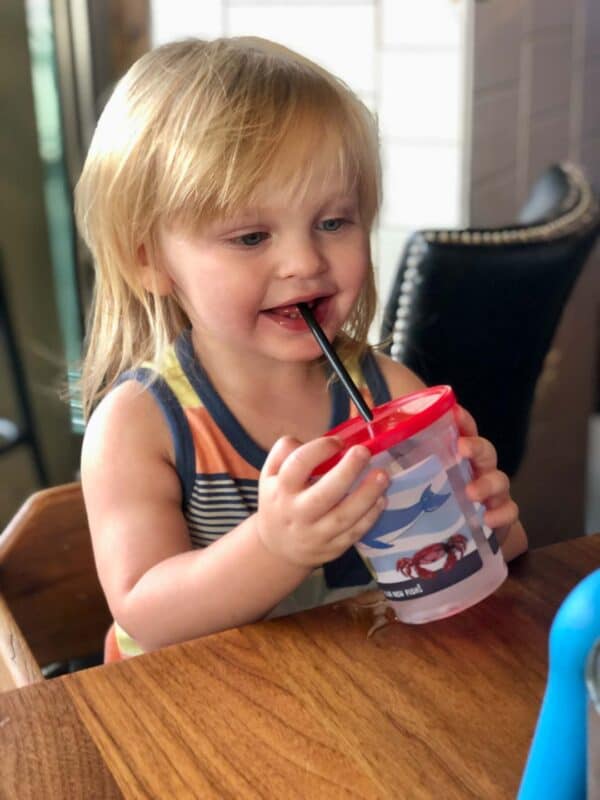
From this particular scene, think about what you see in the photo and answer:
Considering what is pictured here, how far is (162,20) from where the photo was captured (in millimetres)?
2387

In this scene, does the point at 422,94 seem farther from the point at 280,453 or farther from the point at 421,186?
the point at 280,453

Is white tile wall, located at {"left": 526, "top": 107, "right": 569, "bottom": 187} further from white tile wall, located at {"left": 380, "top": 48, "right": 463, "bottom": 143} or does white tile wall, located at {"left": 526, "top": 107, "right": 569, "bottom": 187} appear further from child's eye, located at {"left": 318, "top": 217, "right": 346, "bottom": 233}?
child's eye, located at {"left": 318, "top": 217, "right": 346, "bottom": 233}

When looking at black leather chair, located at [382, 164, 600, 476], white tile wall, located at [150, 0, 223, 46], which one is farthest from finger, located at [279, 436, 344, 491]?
white tile wall, located at [150, 0, 223, 46]

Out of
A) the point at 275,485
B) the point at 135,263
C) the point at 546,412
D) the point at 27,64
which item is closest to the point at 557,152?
the point at 546,412

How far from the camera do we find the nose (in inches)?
35.9

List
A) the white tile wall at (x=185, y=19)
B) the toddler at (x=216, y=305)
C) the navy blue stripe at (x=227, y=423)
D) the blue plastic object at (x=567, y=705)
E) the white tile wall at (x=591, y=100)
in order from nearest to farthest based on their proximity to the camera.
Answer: the blue plastic object at (x=567, y=705) → the toddler at (x=216, y=305) → the navy blue stripe at (x=227, y=423) → the white tile wall at (x=185, y=19) → the white tile wall at (x=591, y=100)

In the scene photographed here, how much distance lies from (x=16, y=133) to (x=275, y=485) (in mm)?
2095

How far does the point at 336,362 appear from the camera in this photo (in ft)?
2.77

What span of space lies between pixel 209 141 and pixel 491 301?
774 mm

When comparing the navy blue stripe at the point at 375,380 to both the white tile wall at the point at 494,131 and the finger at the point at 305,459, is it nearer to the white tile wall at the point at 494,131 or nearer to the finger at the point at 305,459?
the finger at the point at 305,459

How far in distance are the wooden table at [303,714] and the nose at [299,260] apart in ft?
0.97

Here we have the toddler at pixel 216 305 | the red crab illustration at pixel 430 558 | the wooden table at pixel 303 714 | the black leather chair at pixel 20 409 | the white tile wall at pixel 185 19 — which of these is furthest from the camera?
the black leather chair at pixel 20 409

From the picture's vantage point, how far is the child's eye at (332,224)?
0.95m

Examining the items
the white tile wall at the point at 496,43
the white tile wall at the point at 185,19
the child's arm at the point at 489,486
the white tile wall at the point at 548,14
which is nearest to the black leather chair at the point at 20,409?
the white tile wall at the point at 185,19
